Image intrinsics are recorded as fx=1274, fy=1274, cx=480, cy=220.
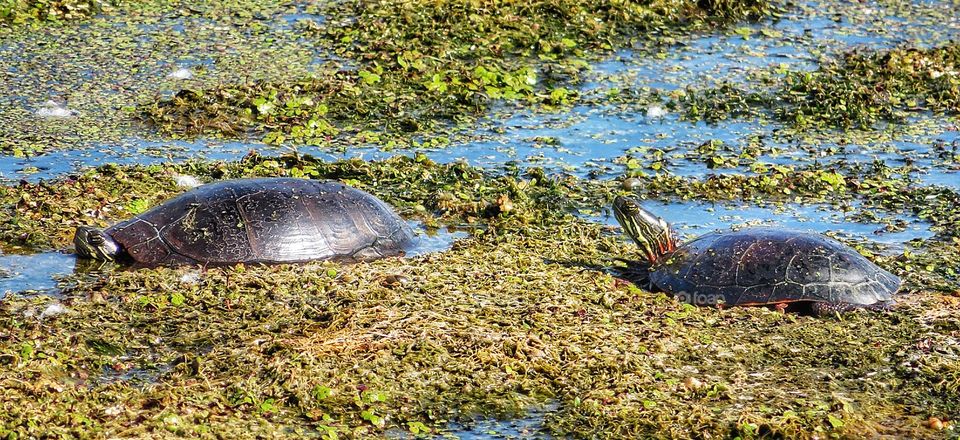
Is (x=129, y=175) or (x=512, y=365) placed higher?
(x=512, y=365)

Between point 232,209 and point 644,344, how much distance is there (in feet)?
9.56

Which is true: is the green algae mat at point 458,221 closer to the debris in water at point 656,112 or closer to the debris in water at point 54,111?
the debris in water at point 54,111

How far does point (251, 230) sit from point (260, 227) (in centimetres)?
6

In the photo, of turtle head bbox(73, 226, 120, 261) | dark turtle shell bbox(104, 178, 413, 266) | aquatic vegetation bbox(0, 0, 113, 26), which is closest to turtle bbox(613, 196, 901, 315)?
dark turtle shell bbox(104, 178, 413, 266)

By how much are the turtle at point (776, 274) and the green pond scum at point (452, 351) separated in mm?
115

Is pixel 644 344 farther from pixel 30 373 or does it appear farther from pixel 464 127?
pixel 464 127

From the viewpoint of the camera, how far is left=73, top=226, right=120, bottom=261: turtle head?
814cm

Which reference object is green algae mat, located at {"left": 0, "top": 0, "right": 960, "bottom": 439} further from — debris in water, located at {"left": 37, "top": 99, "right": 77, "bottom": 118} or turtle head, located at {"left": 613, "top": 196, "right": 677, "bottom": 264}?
turtle head, located at {"left": 613, "top": 196, "right": 677, "bottom": 264}

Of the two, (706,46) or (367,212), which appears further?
→ (706,46)

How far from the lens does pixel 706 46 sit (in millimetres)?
14336

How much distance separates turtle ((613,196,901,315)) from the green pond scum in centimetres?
12

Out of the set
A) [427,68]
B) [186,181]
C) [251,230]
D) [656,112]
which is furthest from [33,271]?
[656,112]

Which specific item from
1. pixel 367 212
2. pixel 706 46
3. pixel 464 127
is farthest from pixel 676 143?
pixel 367 212

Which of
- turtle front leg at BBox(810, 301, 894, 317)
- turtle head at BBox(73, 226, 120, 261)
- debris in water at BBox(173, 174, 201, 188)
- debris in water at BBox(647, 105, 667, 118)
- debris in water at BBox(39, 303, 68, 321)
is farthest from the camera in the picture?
debris in water at BBox(647, 105, 667, 118)
